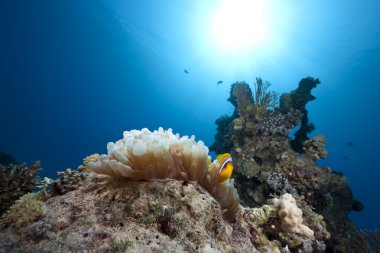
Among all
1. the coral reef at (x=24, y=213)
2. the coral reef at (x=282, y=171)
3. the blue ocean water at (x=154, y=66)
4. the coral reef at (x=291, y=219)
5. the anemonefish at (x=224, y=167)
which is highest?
the blue ocean water at (x=154, y=66)

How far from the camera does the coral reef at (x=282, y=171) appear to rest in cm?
637

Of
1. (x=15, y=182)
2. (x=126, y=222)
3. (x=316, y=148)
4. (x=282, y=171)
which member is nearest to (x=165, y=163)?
(x=126, y=222)

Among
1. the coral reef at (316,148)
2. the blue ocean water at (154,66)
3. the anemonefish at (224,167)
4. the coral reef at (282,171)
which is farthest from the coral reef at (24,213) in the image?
the blue ocean water at (154,66)

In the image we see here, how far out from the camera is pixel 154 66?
98438mm

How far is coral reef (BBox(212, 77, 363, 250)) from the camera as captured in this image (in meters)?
6.37

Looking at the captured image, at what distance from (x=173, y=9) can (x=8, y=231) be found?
6288 cm

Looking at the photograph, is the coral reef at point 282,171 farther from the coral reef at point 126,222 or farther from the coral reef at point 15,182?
the coral reef at point 15,182

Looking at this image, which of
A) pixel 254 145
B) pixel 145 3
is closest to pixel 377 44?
pixel 145 3

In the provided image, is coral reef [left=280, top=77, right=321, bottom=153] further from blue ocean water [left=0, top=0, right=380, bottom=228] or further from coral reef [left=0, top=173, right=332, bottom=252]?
blue ocean water [left=0, top=0, right=380, bottom=228]

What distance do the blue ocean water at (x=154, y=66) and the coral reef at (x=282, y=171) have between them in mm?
38314

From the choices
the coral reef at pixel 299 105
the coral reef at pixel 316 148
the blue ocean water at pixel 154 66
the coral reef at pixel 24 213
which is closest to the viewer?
the coral reef at pixel 24 213

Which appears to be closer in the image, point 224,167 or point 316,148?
point 224,167

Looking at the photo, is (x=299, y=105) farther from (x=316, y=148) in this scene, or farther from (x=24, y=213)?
(x=24, y=213)

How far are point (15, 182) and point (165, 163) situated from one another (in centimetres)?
301
